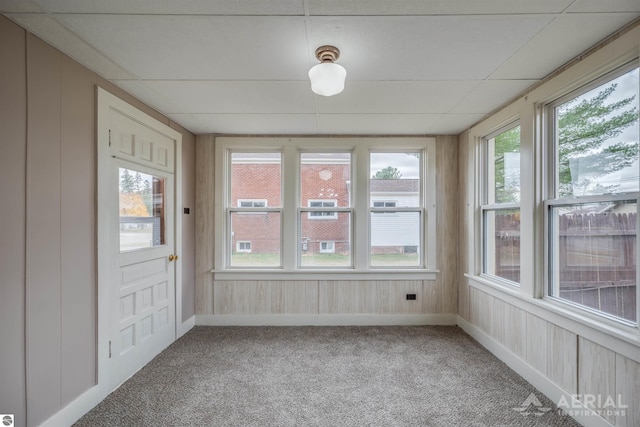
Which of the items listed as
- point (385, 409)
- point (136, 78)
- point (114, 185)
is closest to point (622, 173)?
point (385, 409)

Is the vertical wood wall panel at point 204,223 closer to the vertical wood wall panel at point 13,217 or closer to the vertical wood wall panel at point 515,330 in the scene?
the vertical wood wall panel at point 13,217

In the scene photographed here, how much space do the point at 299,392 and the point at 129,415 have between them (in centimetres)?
116

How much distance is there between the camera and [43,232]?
1.73 m

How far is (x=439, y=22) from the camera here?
1.57m

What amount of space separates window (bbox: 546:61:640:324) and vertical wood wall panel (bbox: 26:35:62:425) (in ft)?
11.1

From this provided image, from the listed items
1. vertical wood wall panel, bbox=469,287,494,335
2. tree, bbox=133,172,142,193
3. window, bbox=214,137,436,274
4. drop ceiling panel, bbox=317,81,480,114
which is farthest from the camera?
window, bbox=214,137,436,274

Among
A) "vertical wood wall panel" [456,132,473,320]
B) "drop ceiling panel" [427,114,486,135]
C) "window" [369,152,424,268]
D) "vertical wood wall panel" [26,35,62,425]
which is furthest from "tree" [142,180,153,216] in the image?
"vertical wood wall panel" [456,132,473,320]

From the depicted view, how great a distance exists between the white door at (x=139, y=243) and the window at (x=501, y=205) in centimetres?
335

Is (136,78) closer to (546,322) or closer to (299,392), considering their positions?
(299,392)

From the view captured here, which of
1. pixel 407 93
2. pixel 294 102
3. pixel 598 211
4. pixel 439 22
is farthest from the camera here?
pixel 294 102

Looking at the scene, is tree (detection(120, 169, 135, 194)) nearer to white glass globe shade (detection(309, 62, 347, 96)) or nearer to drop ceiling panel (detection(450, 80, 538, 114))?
white glass globe shade (detection(309, 62, 347, 96))

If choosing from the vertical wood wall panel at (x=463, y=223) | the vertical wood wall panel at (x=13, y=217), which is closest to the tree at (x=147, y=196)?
the vertical wood wall panel at (x=13, y=217)

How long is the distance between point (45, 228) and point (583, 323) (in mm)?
3363

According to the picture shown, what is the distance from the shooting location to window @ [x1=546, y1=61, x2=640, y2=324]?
1708mm
